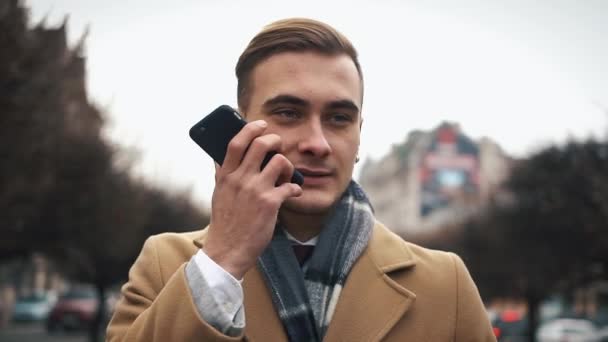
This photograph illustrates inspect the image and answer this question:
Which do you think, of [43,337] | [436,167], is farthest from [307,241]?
[436,167]

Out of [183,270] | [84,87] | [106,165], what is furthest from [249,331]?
[106,165]

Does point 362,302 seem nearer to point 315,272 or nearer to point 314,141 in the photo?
point 315,272

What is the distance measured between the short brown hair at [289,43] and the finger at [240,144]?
21.0 inches

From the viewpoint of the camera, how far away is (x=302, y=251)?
222cm

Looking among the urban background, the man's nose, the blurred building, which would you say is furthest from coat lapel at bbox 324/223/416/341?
the blurred building

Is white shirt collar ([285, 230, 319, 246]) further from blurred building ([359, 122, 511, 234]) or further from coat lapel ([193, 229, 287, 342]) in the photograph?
blurred building ([359, 122, 511, 234])

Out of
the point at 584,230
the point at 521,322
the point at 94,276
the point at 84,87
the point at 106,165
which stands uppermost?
the point at 84,87

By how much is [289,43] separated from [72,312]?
30.0m

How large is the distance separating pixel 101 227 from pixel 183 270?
19.0 meters

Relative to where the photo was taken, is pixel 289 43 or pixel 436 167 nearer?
pixel 289 43

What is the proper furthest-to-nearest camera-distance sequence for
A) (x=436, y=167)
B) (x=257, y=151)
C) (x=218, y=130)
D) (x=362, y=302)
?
(x=436, y=167) < (x=362, y=302) < (x=218, y=130) < (x=257, y=151)

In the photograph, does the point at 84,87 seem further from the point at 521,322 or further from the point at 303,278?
the point at 521,322

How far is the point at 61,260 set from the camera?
20953 millimetres

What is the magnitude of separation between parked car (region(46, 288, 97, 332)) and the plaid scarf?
95.7 feet
